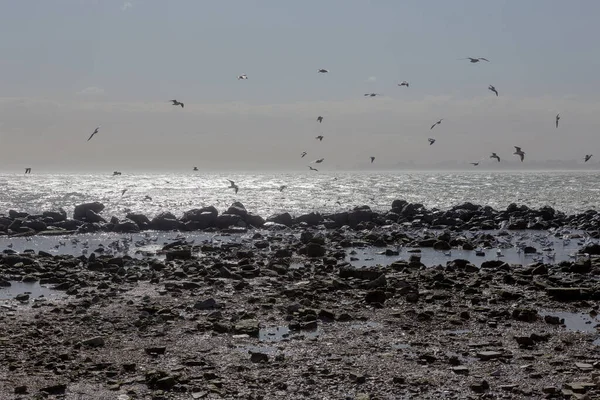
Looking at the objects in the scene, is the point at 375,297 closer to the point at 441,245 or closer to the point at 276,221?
the point at 441,245

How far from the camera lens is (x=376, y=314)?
15.5 meters

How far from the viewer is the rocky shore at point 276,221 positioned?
40438 millimetres

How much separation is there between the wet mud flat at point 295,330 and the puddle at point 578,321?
1.7 inches

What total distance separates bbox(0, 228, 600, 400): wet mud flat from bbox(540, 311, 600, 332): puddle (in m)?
0.04

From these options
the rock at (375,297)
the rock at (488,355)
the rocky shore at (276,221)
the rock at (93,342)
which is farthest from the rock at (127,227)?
the rock at (488,355)

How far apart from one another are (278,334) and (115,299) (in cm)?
562

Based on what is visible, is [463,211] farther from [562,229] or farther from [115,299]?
[115,299]

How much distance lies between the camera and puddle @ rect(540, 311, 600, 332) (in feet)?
45.7

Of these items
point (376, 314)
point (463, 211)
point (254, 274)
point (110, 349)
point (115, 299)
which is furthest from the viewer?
point (463, 211)

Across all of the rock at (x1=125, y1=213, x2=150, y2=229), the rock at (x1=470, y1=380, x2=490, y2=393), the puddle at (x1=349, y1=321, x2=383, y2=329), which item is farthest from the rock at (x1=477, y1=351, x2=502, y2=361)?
the rock at (x1=125, y1=213, x2=150, y2=229)

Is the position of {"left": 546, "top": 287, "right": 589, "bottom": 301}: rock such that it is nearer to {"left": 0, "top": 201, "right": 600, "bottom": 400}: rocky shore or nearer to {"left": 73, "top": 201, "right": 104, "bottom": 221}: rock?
{"left": 0, "top": 201, "right": 600, "bottom": 400}: rocky shore

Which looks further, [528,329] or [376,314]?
[376,314]

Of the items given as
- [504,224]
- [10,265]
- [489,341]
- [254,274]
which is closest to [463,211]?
[504,224]

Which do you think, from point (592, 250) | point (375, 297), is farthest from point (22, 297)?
point (592, 250)
